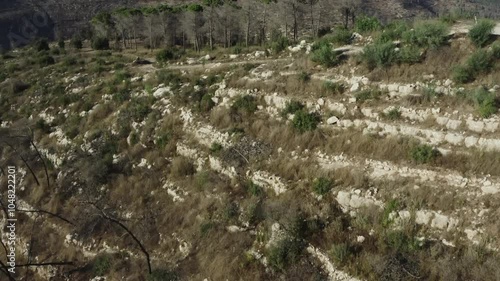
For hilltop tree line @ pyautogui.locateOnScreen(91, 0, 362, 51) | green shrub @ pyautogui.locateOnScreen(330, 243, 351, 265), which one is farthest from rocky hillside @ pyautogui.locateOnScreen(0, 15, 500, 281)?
hilltop tree line @ pyautogui.locateOnScreen(91, 0, 362, 51)

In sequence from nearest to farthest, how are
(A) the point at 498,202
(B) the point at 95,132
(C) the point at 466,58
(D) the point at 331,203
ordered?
(A) the point at 498,202 → (D) the point at 331,203 → (C) the point at 466,58 → (B) the point at 95,132

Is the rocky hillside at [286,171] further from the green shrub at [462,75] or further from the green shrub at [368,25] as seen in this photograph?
the green shrub at [368,25]

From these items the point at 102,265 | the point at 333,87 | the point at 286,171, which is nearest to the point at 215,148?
the point at 286,171

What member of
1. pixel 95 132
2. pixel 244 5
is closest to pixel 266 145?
pixel 95 132

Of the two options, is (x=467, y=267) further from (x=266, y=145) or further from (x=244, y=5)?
(x=244, y=5)

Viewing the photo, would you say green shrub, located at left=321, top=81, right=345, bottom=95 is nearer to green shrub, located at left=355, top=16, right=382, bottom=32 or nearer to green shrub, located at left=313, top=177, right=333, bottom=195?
green shrub, located at left=313, top=177, right=333, bottom=195
